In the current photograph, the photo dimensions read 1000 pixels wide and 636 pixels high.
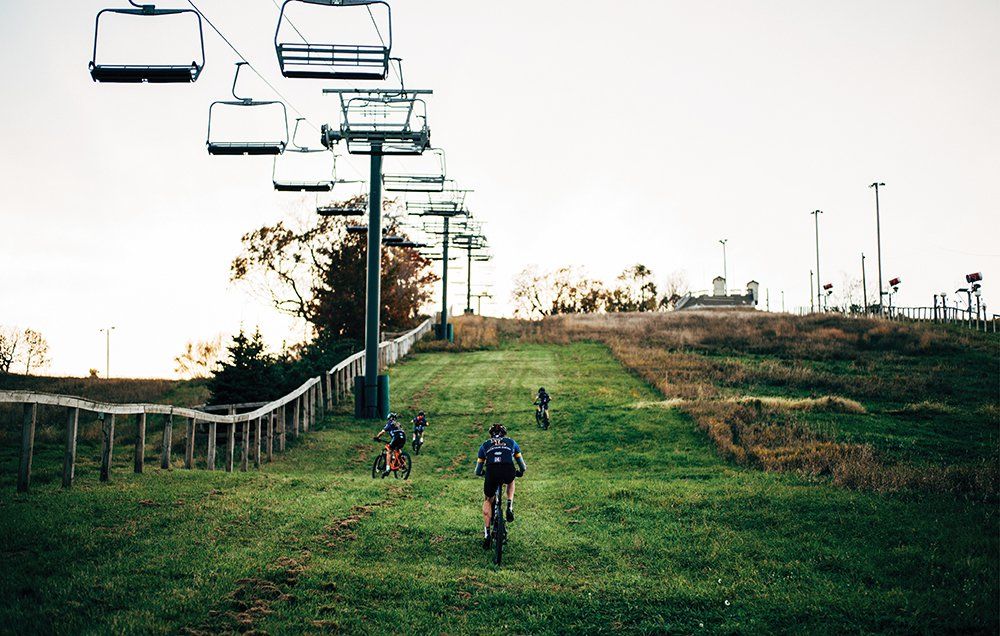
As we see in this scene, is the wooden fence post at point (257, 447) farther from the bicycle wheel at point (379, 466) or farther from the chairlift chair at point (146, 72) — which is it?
the chairlift chair at point (146, 72)

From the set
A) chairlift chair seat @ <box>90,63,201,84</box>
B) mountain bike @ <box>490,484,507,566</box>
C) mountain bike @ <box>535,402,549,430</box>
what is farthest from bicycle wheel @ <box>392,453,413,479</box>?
chairlift chair seat @ <box>90,63,201,84</box>

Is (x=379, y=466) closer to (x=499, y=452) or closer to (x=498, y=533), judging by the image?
(x=499, y=452)

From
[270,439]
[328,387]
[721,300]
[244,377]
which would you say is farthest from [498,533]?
[721,300]

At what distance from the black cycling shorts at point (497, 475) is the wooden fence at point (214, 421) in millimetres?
7146

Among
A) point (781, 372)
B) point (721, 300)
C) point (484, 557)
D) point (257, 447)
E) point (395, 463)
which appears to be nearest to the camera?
point (484, 557)

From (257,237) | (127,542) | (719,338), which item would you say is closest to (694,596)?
(127,542)

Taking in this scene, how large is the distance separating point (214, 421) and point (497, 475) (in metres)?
9.42

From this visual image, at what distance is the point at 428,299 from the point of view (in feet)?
253

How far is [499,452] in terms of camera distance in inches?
498

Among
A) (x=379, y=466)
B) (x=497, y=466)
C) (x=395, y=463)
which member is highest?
(x=497, y=466)

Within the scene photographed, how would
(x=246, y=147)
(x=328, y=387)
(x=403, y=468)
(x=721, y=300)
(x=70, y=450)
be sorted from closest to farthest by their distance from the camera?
(x=70, y=450)
(x=246, y=147)
(x=403, y=468)
(x=328, y=387)
(x=721, y=300)

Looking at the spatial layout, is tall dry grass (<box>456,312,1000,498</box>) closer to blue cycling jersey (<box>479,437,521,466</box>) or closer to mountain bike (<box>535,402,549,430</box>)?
mountain bike (<box>535,402,549,430</box>)

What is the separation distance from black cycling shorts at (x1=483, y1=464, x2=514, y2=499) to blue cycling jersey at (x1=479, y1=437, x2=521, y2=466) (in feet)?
0.26

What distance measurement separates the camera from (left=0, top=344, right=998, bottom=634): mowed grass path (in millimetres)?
8641
